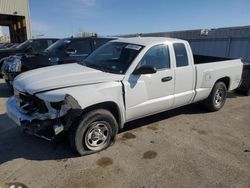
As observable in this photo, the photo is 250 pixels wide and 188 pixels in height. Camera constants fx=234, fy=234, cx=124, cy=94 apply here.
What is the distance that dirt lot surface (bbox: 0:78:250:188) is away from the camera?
317 centimetres

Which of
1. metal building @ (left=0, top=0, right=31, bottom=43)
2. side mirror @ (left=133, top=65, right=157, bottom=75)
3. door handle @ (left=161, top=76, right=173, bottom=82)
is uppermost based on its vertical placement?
metal building @ (left=0, top=0, right=31, bottom=43)

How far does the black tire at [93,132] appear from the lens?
11.6 feet

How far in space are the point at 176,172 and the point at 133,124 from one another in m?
1.86

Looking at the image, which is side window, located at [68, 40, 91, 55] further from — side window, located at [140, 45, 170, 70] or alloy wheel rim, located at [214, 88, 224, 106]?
alloy wheel rim, located at [214, 88, 224, 106]

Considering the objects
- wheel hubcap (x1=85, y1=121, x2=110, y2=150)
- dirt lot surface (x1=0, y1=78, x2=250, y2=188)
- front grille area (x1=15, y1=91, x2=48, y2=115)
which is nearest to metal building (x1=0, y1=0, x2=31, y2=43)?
dirt lot surface (x1=0, y1=78, x2=250, y2=188)

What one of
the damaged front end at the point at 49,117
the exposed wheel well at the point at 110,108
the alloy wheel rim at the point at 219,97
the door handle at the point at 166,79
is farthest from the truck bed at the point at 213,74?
the damaged front end at the point at 49,117

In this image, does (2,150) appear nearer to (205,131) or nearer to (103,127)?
(103,127)

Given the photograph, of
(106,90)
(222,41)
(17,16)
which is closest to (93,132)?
(106,90)

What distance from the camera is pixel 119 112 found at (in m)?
3.96

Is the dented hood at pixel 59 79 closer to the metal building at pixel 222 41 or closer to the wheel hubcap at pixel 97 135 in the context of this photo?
the wheel hubcap at pixel 97 135

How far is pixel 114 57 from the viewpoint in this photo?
4.54 meters

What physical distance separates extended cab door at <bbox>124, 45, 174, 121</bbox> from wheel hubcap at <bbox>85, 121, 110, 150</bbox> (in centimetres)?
49

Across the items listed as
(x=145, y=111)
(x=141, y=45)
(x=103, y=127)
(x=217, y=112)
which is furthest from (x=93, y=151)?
(x=217, y=112)

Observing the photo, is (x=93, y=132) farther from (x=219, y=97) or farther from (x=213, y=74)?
(x=219, y=97)
